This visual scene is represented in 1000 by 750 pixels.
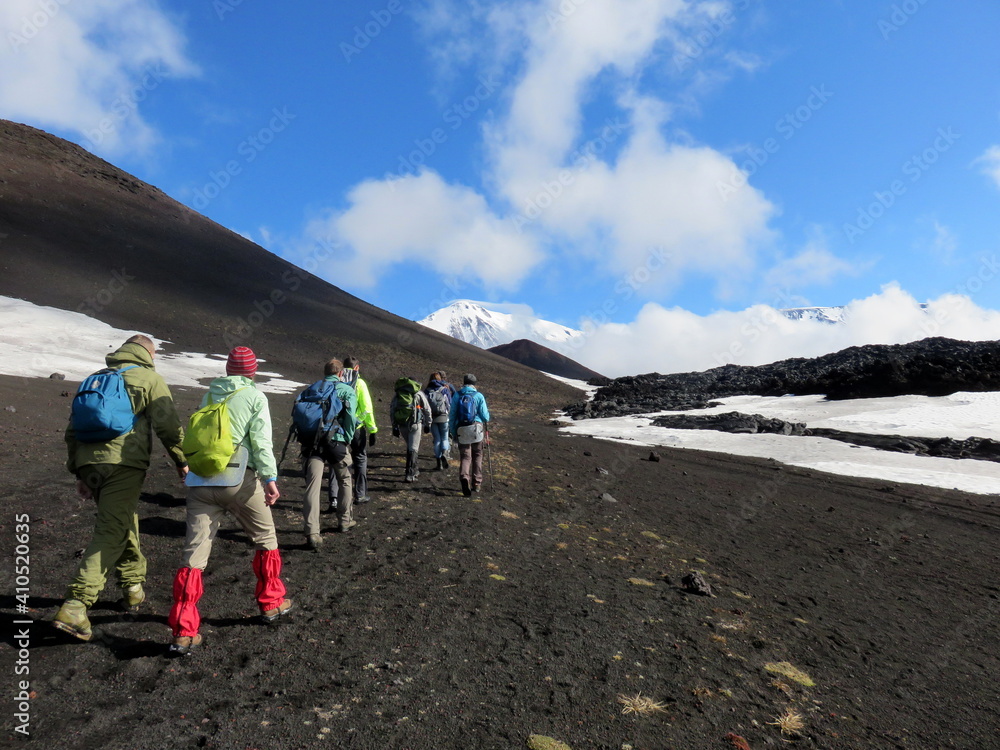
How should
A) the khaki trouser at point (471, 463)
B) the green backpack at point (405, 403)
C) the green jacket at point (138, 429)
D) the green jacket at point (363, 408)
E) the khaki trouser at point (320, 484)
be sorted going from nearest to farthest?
the green jacket at point (138, 429) < the khaki trouser at point (320, 484) < the green jacket at point (363, 408) < the khaki trouser at point (471, 463) < the green backpack at point (405, 403)

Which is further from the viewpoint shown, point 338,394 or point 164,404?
point 338,394

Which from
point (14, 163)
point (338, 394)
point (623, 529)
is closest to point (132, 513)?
point (338, 394)

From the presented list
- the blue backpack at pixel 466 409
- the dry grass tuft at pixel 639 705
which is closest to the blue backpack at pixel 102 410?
the dry grass tuft at pixel 639 705

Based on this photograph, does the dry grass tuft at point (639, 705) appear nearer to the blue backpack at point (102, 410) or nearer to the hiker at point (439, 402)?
the blue backpack at point (102, 410)

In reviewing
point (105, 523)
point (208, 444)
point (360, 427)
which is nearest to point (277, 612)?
point (105, 523)

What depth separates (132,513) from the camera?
4344 mm

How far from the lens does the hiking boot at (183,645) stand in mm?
3959

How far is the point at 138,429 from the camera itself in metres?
4.24

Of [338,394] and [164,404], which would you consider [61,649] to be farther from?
[338,394]

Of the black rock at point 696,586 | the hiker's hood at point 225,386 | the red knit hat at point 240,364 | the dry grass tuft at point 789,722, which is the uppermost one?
the red knit hat at point 240,364

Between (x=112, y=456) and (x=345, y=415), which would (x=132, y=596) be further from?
(x=345, y=415)

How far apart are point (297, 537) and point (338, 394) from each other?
6.36 ft

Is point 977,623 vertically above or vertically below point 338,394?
below

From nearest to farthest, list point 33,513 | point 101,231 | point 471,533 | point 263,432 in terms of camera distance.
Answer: point 263,432
point 33,513
point 471,533
point 101,231
